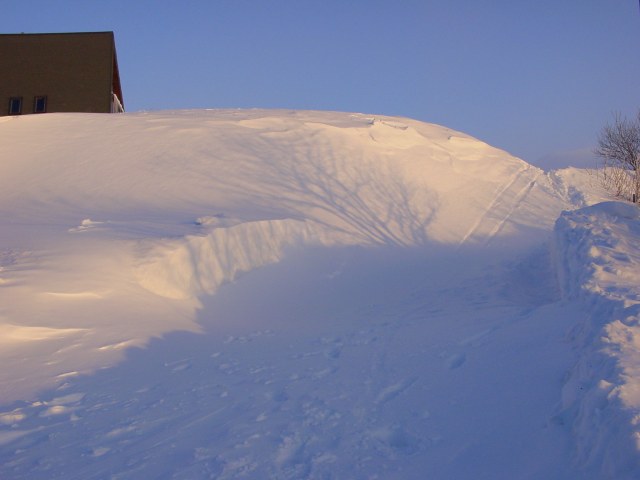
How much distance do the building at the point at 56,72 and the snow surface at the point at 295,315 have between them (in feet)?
28.8

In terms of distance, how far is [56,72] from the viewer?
26859 mm

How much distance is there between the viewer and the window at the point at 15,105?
1048 inches

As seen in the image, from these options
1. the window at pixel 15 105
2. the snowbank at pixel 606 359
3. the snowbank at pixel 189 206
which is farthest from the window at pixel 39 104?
the snowbank at pixel 606 359

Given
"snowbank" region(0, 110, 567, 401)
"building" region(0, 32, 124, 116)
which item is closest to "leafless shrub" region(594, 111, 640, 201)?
"snowbank" region(0, 110, 567, 401)

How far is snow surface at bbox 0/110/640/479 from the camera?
4328 mm

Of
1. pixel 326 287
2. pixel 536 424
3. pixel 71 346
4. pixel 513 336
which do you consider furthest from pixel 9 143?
pixel 536 424

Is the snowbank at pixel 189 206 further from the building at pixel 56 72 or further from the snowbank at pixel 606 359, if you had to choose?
the building at pixel 56 72

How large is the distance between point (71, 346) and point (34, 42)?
81.2 feet

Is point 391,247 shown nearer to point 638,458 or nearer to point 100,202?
point 100,202

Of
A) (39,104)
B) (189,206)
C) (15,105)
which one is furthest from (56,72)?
(189,206)

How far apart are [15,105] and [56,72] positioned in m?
2.30

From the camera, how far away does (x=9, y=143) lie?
1664 cm

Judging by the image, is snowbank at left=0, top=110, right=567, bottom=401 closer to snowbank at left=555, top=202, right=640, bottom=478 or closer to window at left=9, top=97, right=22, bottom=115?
snowbank at left=555, top=202, right=640, bottom=478

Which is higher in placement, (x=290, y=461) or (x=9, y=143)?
(x=9, y=143)
